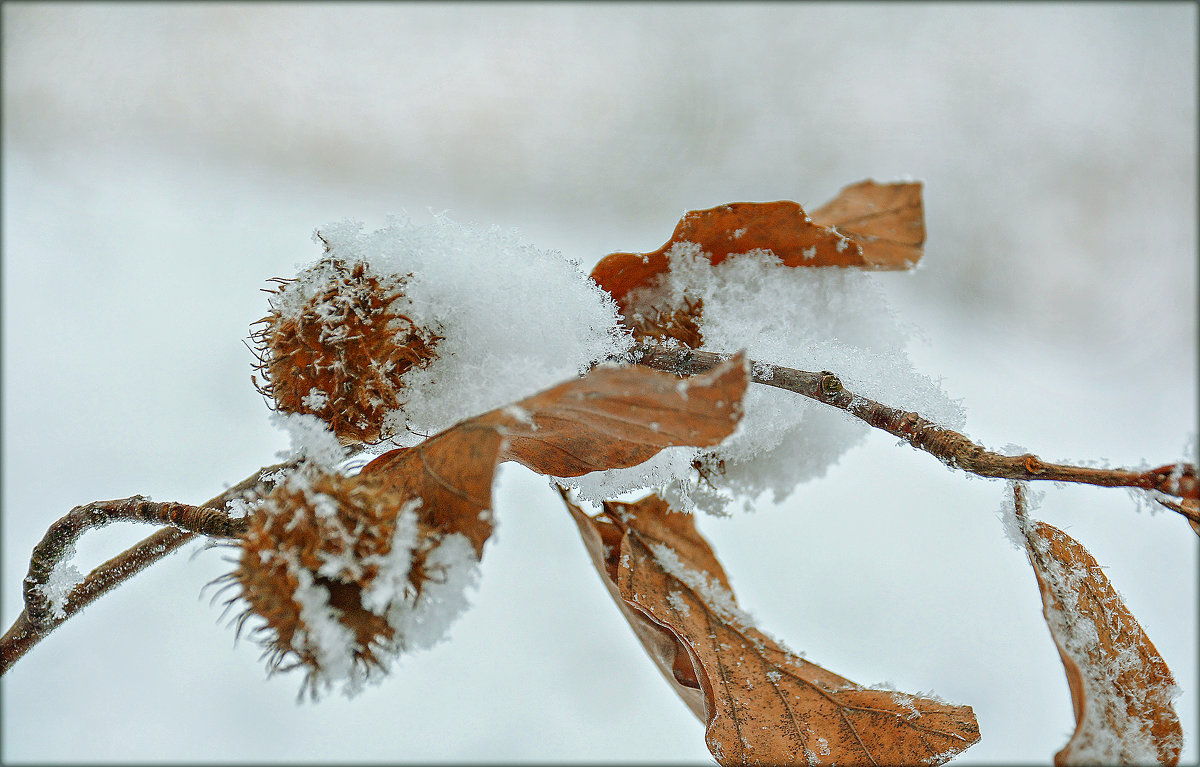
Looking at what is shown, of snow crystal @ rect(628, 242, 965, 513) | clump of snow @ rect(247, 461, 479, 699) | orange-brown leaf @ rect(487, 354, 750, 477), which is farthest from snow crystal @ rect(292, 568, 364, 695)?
snow crystal @ rect(628, 242, 965, 513)

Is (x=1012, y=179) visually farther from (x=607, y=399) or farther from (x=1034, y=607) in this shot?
(x=607, y=399)

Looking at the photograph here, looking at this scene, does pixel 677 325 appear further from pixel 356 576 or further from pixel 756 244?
pixel 356 576

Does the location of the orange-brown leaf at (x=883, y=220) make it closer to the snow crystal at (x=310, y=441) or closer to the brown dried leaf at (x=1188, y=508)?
the brown dried leaf at (x=1188, y=508)

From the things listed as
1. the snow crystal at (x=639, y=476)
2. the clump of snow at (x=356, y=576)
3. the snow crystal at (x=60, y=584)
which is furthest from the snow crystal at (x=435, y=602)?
the snow crystal at (x=60, y=584)

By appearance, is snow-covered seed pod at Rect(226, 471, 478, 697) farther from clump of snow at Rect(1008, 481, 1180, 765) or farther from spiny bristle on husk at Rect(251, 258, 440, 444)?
clump of snow at Rect(1008, 481, 1180, 765)

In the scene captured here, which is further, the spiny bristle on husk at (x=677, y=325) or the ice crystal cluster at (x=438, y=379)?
the spiny bristle on husk at (x=677, y=325)

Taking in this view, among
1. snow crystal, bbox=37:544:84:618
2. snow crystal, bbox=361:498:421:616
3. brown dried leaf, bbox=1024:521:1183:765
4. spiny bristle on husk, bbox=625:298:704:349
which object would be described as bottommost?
brown dried leaf, bbox=1024:521:1183:765

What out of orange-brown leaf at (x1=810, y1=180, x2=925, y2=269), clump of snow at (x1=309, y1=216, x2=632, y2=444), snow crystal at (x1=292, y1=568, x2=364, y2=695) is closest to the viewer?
snow crystal at (x1=292, y1=568, x2=364, y2=695)
